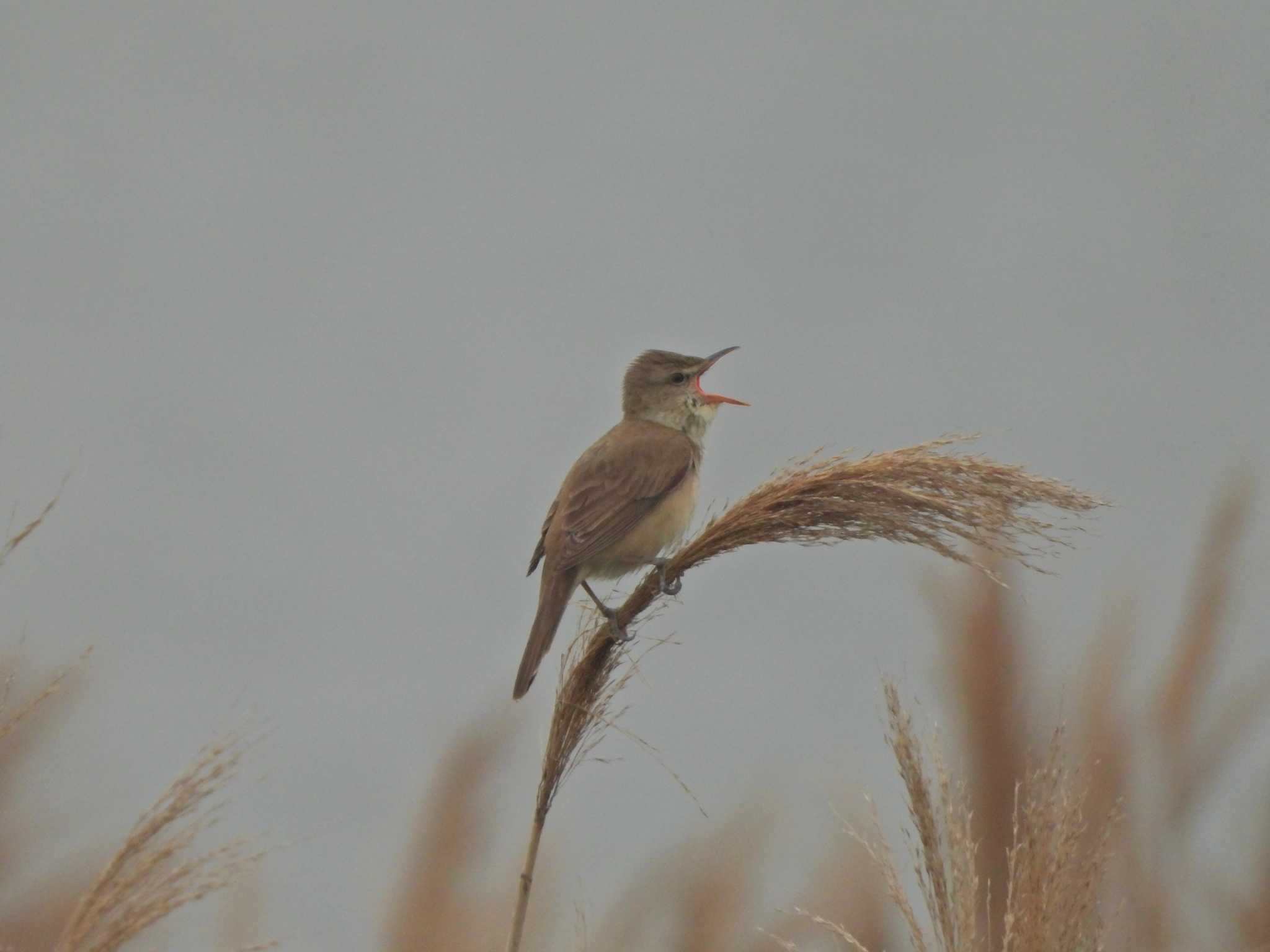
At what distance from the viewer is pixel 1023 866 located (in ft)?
6.84

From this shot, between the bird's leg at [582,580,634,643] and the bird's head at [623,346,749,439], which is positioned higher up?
the bird's head at [623,346,749,439]

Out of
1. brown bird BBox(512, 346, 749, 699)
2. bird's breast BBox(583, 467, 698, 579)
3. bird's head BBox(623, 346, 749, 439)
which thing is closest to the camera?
brown bird BBox(512, 346, 749, 699)

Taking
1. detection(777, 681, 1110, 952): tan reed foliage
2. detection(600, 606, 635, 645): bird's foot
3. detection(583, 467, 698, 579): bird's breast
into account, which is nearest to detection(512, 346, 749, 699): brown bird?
detection(583, 467, 698, 579): bird's breast

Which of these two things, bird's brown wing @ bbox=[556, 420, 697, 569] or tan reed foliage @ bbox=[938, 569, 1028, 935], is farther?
bird's brown wing @ bbox=[556, 420, 697, 569]

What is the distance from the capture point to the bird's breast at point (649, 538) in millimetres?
4312

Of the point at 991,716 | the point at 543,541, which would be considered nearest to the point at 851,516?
the point at 991,716

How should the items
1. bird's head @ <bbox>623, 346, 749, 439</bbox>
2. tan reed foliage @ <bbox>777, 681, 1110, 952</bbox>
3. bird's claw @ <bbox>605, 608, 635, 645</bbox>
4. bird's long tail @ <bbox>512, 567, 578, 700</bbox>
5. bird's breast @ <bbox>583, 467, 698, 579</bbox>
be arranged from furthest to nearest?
bird's head @ <bbox>623, 346, 749, 439</bbox>
bird's breast @ <bbox>583, 467, 698, 579</bbox>
bird's long tail @ <bbox>512, 567, 578, 700</bbox>
bird's claw @ <bbox>605, 608, 635, 645</bbox>
tan reed foliage @ <bbox>777, 681, 1110, 952</bbox>

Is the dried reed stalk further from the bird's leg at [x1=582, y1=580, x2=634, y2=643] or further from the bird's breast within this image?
the bird's breast

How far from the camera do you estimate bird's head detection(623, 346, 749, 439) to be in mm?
5082

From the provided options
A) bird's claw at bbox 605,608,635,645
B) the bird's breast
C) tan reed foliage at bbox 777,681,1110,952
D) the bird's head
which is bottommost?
tan reed foliage at bbox 777,681,1110,952

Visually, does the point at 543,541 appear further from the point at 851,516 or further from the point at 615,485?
the point at 851,516

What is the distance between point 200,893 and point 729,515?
1.35 meters

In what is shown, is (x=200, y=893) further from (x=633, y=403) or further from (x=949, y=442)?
(x=633, y=403)

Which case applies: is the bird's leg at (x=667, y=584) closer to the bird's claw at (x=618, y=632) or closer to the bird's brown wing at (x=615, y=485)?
the bird's claw at (x=618, y=632)
